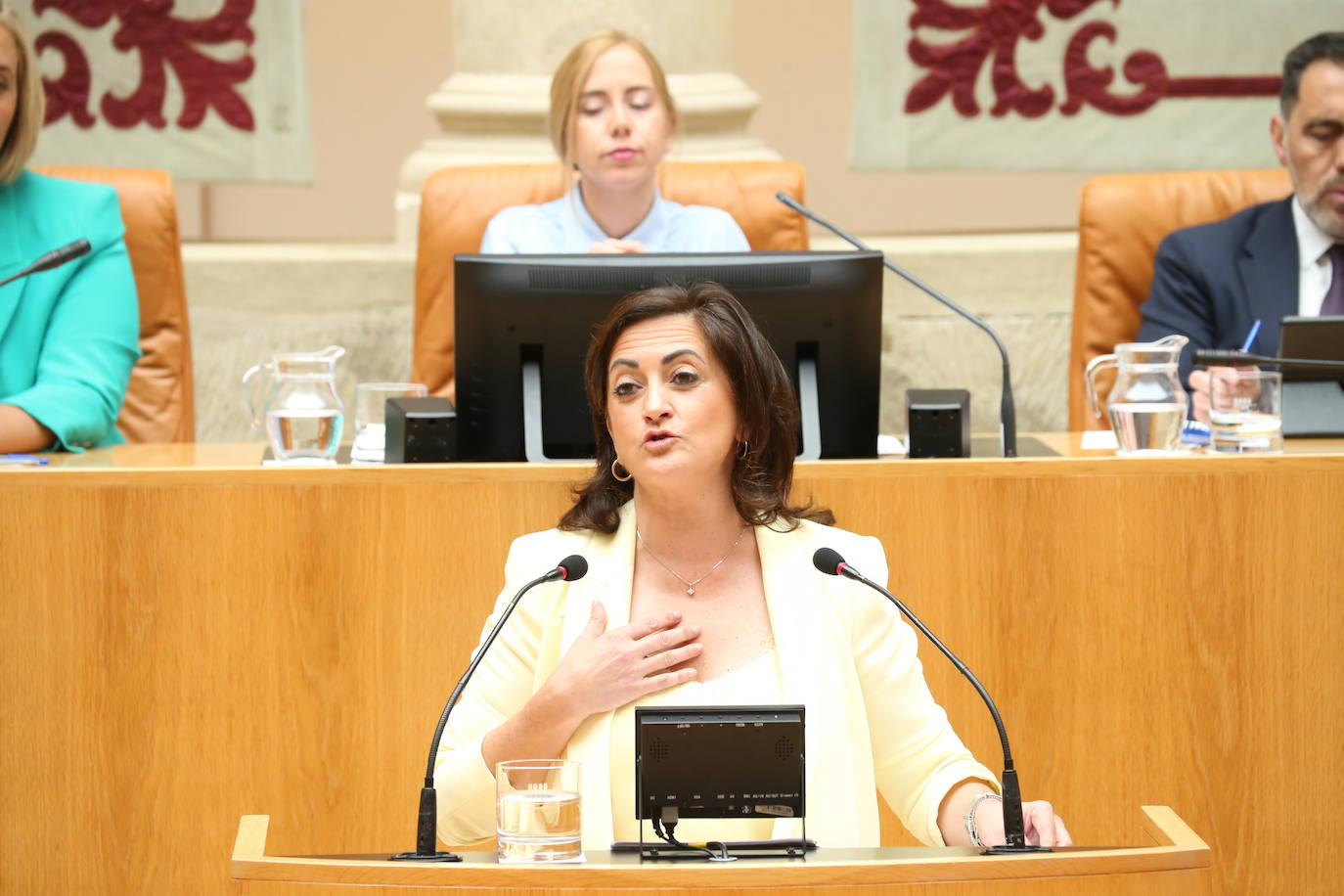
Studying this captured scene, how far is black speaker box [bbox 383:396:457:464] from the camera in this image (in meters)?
2.49

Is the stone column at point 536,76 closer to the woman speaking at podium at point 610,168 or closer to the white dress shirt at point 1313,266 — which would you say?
the woman speaking at podium at point 610,168

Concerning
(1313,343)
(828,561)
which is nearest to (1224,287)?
(1313,343)

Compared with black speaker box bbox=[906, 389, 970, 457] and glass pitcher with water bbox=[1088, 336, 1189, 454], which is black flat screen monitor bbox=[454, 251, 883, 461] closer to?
black speaker box bbox=[906, 389, 970, 457]

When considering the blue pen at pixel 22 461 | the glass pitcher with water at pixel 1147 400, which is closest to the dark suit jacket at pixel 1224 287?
the glass pitcher with water at pixel 1147 400

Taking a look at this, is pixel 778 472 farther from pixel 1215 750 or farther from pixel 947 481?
pixel 1215 750

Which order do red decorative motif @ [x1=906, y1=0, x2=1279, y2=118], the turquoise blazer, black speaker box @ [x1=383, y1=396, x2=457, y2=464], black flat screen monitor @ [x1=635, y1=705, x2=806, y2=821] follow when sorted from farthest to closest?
red decorative motif @ [x1=906, y1=0, x2=1279, y2=118] → the turquoise blazer → black speaker box @ [x1=383, y1=396, x2=457, y2=464] → black flat screen monitor @ [x1=635, y1=705, x2=806, y2=821]

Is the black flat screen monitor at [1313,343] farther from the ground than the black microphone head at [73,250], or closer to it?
closer to it

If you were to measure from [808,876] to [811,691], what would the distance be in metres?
0.44

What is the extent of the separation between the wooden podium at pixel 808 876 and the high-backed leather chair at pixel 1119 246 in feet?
7.09

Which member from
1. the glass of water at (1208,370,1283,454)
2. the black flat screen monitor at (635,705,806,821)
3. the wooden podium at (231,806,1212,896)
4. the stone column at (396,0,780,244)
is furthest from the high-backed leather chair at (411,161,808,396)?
the wooden podium at (231,806,1212,896)

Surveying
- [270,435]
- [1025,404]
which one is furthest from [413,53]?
[270,435]

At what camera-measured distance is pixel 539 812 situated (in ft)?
5.07

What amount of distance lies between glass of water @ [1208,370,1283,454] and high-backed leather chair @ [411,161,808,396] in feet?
4.00

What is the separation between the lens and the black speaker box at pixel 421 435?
249 centimetres
